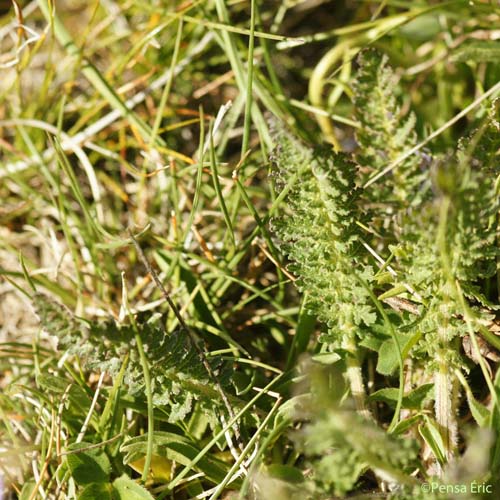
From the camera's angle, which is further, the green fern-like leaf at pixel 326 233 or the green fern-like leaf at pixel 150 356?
the green fern-like leaf at pixel 326 233

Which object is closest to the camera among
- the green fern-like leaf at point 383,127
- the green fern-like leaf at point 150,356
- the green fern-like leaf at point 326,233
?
the green fern-like leaf at point 150,356

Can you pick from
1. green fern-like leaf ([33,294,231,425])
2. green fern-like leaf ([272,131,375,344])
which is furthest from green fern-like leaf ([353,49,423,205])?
green fern-like leaf ([33,294,231,425])

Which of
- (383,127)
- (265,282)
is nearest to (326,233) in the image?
(383,127)

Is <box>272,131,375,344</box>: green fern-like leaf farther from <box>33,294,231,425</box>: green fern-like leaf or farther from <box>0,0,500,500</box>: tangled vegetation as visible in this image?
<box>33,294,231,425</box>: green fern-like leaf

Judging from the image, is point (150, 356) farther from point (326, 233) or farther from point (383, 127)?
point (383, 127)

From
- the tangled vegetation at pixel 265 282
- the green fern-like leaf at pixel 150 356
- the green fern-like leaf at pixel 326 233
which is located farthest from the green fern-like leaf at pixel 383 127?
the green fern-like leaf at pixel 150 356

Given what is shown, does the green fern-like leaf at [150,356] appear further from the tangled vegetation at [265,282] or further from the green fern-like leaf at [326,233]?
the green fern-like leaf at [326,233]

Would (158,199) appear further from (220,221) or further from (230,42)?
(230,42)

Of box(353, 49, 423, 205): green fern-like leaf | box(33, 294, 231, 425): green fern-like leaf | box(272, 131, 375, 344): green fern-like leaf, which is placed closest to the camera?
box(33, 294, 231, 425): green fern-like leaf
